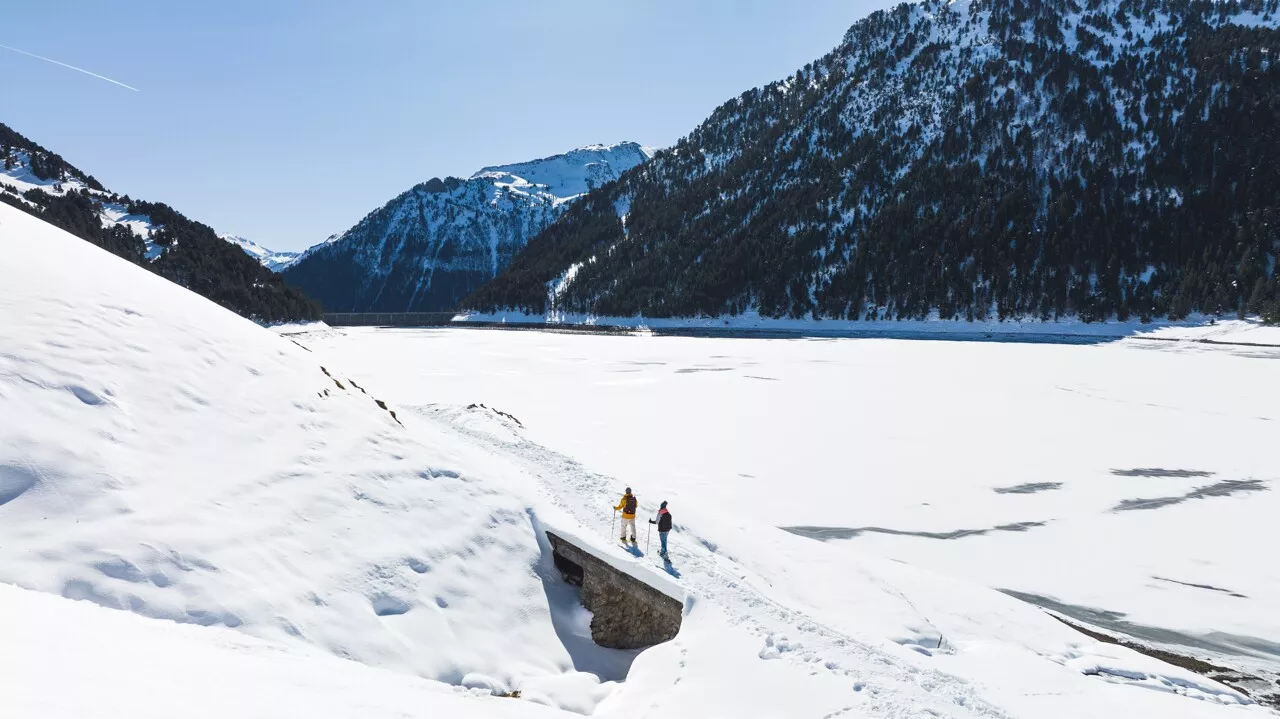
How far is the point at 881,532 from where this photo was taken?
2112 cm

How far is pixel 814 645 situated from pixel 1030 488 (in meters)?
17.8

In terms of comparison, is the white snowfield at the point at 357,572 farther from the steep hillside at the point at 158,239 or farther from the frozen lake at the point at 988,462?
the steep hillside at the point at 158,239

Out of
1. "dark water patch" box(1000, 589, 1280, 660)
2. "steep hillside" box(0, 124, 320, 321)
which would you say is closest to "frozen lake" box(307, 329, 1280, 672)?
"dark water patch" box(1000, 589, 1280, 660)

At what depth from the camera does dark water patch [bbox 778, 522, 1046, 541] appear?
68.1 feet

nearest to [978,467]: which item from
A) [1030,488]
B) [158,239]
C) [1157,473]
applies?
[1030,488]

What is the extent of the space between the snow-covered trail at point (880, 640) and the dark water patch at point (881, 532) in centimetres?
227

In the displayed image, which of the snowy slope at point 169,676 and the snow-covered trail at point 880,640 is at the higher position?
the snowy slope at point 169,676

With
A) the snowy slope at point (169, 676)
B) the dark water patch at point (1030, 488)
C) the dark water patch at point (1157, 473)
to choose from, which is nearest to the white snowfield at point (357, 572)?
the snowy slope at point (169, 676)

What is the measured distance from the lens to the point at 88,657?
6500mm

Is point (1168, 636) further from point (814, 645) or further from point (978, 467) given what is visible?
→ point (978, 467)

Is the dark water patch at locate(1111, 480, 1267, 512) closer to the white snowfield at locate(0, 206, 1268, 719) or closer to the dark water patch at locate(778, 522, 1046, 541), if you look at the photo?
the white snowfield at locate(0, 206, 1268, 719)

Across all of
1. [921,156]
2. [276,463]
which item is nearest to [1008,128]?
[921,156]

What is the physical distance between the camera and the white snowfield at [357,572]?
28.5ft

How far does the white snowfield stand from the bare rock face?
363 mm
